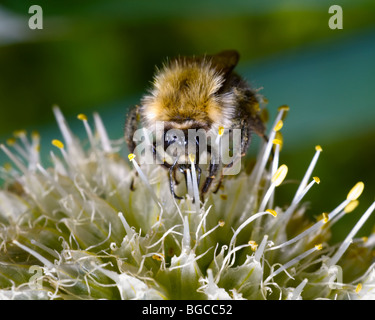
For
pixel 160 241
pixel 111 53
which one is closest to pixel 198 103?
pixel 160 241

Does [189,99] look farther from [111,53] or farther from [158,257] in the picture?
[111,53]

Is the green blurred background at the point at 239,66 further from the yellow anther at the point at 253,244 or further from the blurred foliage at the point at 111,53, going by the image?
the yellow anther at the point at 253,244

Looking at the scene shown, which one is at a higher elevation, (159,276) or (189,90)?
(189,90)

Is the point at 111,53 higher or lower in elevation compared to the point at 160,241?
higher
